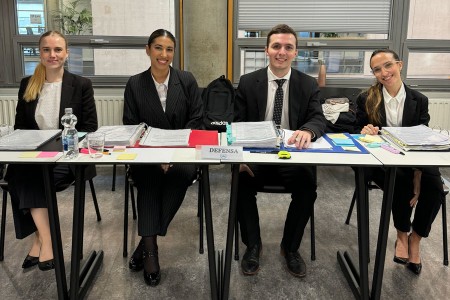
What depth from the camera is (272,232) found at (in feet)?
8.79

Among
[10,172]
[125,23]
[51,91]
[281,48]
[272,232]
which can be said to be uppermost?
[125,23]

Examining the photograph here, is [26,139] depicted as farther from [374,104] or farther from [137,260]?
[374,104]

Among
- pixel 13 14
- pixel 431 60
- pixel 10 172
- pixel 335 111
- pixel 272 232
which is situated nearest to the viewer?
pixel 10 172

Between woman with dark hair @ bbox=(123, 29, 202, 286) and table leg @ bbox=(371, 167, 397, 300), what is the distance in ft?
3.25

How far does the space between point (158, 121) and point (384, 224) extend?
1.31 meters

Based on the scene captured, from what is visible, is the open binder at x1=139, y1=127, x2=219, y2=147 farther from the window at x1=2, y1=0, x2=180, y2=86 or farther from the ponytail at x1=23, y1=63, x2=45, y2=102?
the window at x1=2, y1=0, x2=180, y2=86

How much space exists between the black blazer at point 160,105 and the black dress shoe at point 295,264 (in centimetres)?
92

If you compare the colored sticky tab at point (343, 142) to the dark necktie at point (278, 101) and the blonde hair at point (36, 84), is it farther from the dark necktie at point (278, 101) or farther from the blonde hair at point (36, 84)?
the blonde hair at point (36, 84)

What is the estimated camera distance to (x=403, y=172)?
2193 millimetres

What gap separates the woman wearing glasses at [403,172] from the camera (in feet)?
7.02

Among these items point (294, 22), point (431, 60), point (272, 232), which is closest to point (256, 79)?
point (272, 232)

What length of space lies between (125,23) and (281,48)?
206cm

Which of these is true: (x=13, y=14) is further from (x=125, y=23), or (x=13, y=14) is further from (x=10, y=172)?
(x=10, y=172)

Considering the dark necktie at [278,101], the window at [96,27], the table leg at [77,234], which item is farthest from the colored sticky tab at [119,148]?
the window at [96,27]
